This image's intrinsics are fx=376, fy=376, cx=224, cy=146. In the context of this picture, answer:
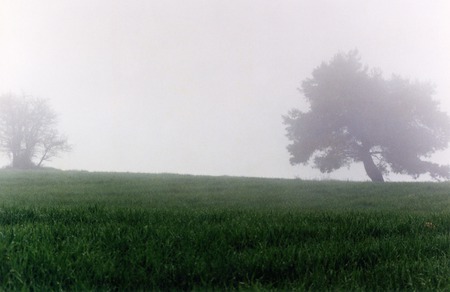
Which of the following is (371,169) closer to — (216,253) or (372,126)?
(372,126)

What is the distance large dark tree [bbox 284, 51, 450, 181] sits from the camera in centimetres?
3938

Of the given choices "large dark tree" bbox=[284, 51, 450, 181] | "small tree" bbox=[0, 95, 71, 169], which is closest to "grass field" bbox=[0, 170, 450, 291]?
"large dark tree" bbox=[284, 51, 450, 181]

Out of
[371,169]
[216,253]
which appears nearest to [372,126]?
[371,169]

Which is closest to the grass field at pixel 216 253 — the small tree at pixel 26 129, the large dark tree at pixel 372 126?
the large dark tree at pixel 372 126

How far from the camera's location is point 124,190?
1800 centimetres

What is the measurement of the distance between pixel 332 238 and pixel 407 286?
5.63 ft

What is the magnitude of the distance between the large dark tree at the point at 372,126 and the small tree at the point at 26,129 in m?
33.6

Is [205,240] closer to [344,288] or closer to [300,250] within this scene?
[300,250]

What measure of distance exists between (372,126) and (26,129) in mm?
44417

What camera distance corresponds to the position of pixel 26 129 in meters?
51.7

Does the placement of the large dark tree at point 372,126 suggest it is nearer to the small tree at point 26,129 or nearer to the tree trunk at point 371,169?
the tree trunk at point 371,169

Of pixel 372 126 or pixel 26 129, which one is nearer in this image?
pixel 372 126

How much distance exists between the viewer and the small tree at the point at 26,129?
167 ft

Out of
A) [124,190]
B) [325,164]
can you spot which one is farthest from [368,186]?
[325,164]
